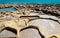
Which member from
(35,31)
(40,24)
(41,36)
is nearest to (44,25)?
(40,24)

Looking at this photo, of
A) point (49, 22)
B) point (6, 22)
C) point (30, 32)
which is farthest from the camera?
point (49, 22)

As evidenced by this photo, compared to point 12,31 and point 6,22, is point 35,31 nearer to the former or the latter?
point 12,31

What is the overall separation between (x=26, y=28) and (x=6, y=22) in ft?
2.07

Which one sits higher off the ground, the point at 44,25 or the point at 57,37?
the point at 44,25

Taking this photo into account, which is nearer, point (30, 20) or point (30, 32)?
point (30, 32)

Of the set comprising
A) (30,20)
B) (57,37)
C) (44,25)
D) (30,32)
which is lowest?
(57,37)

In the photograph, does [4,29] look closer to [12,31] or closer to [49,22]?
[12,31]

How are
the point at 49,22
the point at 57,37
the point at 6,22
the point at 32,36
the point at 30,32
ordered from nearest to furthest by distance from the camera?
the point at 57,37
the point at 32,36
the point at 30,32
the point at 6,22
the point at 49,22

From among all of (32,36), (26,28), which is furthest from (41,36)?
(26,28)

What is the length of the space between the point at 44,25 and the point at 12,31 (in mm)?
988

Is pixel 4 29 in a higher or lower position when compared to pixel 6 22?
lower

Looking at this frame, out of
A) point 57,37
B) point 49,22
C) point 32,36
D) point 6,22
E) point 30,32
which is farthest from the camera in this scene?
point 49,22

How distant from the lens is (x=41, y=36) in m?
3.70

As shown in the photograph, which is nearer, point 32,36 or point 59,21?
point 32,36
